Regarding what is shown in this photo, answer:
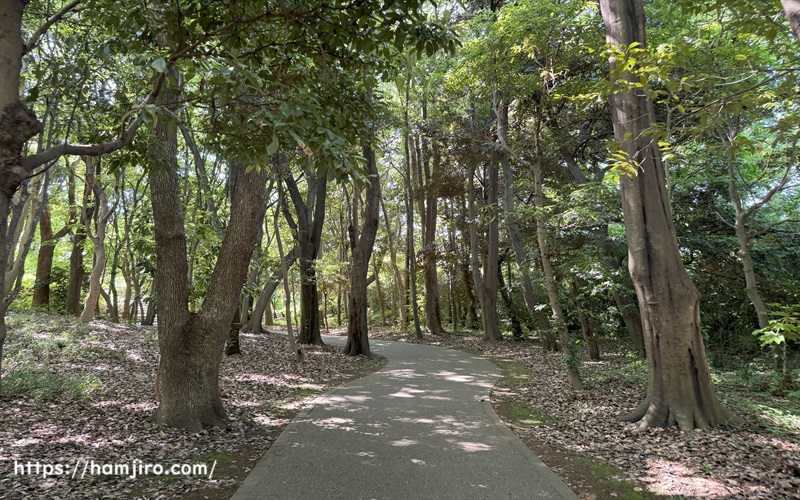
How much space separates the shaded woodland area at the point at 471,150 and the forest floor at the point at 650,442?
0.16 metres

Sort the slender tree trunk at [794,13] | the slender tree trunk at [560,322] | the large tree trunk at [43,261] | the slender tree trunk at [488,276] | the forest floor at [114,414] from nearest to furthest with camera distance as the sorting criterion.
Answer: the slender tree trunk at [794,13] → the forest floor at [114,414] → the slender tree trunk at [560,322] → the large tree trunk at [43,261] → the slender tree trunk at [488,276]

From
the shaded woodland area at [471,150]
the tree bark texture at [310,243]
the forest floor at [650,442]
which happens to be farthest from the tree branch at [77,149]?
the tree bark texture at [310,243]

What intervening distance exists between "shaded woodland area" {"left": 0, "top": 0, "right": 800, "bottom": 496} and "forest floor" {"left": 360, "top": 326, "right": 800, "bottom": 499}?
0.53 ft

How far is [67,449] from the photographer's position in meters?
4.69

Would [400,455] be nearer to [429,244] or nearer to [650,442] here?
[650,442]

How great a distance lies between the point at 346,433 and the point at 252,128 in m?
4.23

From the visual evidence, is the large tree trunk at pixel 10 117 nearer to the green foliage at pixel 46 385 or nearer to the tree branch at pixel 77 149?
the tree branch at pixel 77 149

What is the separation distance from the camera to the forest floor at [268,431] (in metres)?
4.08

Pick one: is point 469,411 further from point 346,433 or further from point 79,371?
point 79,371

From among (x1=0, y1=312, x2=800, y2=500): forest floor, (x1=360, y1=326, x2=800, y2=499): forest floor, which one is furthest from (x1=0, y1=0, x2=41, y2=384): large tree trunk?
(x1=360, y1=326, x2=800, y2=499): forest floor

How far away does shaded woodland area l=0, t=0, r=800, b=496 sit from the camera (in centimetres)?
355

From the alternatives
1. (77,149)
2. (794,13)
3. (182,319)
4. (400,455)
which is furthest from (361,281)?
(794,13)

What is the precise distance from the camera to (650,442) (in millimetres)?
5336

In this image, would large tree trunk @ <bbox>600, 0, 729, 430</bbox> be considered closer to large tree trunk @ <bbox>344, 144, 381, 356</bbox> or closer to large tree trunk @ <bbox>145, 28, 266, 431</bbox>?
large tree trunk @ <bbox>145, 28, 266, 431</bbox>
